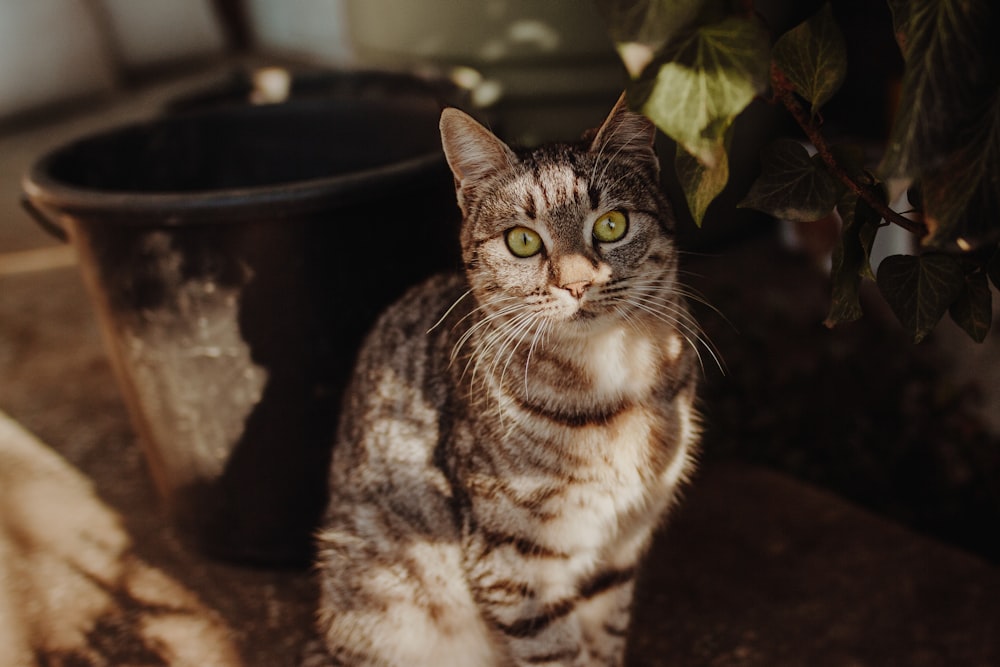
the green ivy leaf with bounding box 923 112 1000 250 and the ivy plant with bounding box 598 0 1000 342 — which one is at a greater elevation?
the ivy plant with bounding box 598 0 1000 342

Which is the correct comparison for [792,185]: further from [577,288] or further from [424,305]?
[424,305]

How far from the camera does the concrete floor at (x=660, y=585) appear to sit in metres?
1.81

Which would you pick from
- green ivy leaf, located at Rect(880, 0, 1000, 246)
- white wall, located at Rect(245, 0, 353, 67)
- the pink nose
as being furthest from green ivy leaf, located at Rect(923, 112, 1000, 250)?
white wall, located at Rect(245, 0, 353, 67)

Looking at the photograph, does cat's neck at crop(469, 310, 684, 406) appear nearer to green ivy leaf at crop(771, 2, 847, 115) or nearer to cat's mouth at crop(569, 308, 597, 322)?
cat's mouth at crop(569, 308, 597, 322)

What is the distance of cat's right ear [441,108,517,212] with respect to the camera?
1.41 metres

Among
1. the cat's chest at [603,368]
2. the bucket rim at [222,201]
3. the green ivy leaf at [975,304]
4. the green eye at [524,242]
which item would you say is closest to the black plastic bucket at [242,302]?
the bucket rim at [222,201]

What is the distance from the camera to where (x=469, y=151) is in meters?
1.47

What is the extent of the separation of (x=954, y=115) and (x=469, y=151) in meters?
0.80

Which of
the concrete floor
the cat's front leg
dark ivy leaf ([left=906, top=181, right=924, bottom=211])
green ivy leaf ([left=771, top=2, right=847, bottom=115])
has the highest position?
green ivy leaf ([left=771, top=2, right=847, bottom=115])

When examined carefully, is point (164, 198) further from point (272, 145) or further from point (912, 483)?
point (912, 483)

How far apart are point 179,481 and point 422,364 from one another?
2.58 feet

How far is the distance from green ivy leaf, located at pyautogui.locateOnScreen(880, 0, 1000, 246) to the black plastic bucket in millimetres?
1082

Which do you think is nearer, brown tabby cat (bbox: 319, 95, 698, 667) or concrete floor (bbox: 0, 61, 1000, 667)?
brown tabby cat (bbox: 319, 95, 698, 667)

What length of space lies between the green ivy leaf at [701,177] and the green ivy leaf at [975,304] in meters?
0.41
